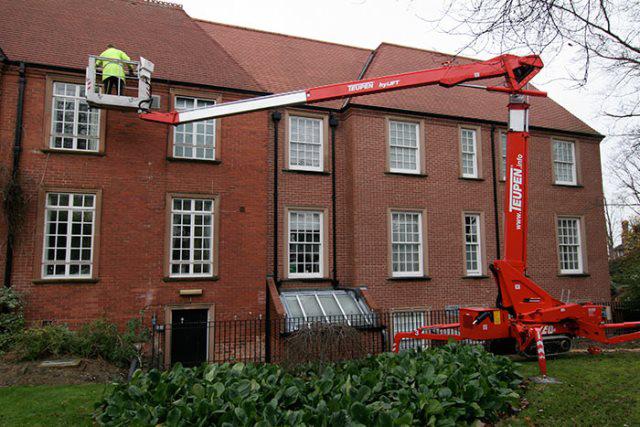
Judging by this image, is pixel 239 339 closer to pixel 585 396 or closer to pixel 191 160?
pixel 191 160

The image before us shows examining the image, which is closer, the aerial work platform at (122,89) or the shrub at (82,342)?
the shrub at (82,342)

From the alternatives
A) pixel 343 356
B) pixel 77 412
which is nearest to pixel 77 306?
pixel 77 412

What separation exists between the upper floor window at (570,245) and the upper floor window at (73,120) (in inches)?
692

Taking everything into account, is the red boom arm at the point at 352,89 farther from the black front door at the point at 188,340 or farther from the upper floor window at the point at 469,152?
the upper floor window at the point at 469,152

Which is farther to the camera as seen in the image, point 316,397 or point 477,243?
point 477,243

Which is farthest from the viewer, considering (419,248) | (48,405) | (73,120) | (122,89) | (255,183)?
(419,248)

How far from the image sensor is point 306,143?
1672cm

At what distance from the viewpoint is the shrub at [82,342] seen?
10969 millimetres

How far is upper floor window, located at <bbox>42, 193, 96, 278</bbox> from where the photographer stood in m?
12.8

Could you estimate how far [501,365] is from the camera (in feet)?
27.2

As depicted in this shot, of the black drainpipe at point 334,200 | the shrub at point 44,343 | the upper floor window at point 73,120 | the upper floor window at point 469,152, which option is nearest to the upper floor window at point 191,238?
the upper floor window at point 73,120

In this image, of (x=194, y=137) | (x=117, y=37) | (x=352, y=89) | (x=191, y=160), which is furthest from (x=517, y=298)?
(x=117, y=37)

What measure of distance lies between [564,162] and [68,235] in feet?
61.9

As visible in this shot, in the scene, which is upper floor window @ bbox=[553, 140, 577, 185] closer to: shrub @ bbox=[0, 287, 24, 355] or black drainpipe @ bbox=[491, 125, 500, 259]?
black drainpipe @ bbox=[491, 125, 500, 259]
